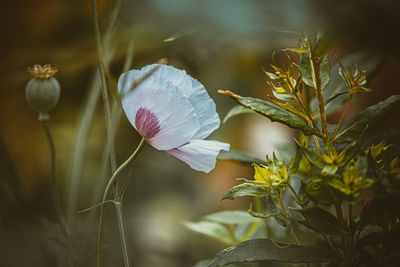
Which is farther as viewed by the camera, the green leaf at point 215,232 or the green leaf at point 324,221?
the green leaf at point 215,232

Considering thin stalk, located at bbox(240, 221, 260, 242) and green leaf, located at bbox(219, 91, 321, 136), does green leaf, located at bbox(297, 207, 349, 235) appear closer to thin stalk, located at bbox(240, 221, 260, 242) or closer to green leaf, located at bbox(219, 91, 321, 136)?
green leaf, located at bbox(219, 91, 321, 136)

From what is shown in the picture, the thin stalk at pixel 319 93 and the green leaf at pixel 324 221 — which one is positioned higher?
the thin stalk at pixel 319 93

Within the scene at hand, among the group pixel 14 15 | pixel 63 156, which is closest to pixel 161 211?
pixel 63 156

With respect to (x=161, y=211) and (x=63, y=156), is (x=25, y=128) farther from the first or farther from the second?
(x=161, y=211)

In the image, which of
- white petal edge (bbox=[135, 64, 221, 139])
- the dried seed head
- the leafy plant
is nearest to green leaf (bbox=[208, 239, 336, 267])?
the leafy plant

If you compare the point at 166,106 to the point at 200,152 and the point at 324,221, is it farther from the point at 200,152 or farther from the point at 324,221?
the point at 324,221

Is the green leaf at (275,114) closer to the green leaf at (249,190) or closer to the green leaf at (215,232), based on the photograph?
the green leaf at (249,190)

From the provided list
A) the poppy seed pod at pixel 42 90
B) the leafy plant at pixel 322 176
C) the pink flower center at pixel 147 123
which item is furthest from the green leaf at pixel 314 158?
the poppy seed pod at pixel 42 90
